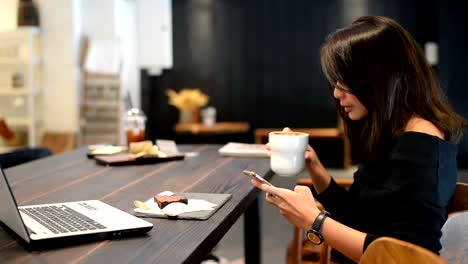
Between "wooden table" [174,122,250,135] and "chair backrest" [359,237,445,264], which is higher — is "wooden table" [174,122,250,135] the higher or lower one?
the lower one

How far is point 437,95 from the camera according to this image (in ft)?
4.55

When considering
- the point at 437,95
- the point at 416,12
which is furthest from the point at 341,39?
the point at 416,12

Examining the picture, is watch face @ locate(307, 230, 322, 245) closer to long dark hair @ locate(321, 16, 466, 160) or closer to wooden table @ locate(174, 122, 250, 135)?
long dark hair @ locate(321, 16, 466, 160)

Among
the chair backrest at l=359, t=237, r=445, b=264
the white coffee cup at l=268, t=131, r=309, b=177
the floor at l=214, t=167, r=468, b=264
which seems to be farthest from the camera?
the floor at l=214, t=167, r=468, b=264

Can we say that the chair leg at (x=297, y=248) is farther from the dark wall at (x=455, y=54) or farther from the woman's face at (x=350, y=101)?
the dark wall at (x=455, y=54)

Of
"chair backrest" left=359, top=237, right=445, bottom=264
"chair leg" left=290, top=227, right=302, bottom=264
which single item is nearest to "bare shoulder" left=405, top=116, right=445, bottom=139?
"chair backrest" left=359, top=237, right=445, bottom=264

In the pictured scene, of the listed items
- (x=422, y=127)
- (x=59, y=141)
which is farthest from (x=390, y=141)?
(x=59, y=141)

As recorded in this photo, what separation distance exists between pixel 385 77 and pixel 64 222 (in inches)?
31.3

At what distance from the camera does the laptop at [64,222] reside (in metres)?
1.11

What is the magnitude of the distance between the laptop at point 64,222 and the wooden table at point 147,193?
22mm

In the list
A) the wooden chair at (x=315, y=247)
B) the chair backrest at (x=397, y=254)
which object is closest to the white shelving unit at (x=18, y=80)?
the wooden chair at (x=315, y=247)

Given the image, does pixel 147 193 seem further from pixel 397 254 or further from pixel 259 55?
pixel 259 55

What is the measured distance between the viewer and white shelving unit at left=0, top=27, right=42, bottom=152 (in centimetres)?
538

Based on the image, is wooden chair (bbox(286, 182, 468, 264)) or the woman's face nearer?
the woman's face
